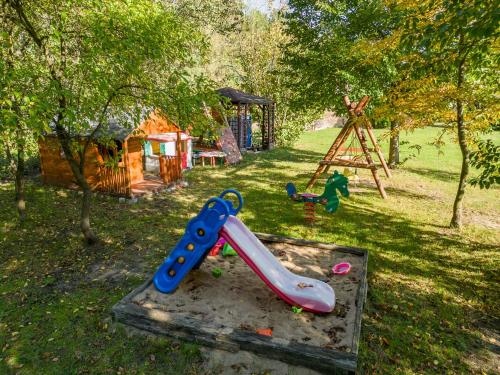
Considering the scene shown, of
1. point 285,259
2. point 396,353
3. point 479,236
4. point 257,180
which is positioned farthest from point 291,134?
point 396,353

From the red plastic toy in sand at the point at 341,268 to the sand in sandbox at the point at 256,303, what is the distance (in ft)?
0.33

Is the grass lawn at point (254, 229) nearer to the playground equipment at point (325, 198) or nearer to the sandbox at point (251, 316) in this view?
the sandbox at point (251, 316)

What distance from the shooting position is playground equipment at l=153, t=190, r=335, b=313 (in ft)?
16.4

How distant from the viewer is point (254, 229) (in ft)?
29.0

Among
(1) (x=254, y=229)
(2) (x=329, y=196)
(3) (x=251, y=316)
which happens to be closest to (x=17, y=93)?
(3) (x=251, y=316)

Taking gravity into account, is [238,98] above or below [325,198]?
above

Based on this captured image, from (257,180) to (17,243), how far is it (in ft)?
29.7

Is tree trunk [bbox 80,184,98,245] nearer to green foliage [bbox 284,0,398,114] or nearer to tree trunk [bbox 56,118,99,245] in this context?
tree trunk [bbox 56,118,99,245]

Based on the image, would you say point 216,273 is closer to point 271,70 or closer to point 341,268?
point 341,268

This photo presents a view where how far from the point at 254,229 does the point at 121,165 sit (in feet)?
18.6

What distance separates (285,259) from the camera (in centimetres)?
677

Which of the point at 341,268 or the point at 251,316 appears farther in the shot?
the point at 341,268

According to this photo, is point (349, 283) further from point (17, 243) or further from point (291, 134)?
point (291, 134)

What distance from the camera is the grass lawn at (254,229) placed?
443cm
